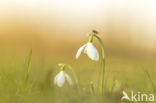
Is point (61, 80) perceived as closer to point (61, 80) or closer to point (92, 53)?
point (61, 80)

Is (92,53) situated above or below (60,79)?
above

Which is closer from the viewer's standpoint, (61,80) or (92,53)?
(92,53)

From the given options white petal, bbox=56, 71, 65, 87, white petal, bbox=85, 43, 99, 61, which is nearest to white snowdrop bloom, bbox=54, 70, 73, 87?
white petal, bbox=56, 71, 65, 87

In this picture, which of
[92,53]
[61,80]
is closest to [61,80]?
[61,80]

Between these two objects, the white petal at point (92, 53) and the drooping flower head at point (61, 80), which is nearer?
the white petal at point (92, 53)

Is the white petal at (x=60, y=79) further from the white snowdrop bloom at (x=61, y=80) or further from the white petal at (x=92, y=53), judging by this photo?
the white petal at (x=92, y=53)

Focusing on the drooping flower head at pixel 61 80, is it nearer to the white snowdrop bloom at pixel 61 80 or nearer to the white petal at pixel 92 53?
the white snowdrop bloom at pixel 61 80

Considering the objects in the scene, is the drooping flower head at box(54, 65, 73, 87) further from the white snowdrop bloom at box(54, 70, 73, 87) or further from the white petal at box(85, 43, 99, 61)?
the white petal at box(85, 43, 99, 61)

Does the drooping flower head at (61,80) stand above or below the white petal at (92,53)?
below

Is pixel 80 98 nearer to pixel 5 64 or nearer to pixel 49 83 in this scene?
pixel 49 83

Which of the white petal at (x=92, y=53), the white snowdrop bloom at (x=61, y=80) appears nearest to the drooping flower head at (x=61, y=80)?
the white snowdrop bloom at (x=61, y=80)

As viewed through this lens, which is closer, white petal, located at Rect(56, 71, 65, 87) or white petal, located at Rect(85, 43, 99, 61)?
white petal, located at Rect(85, 43, 99, 61)

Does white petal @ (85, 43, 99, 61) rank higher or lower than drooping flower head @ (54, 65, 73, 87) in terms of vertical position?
higher
